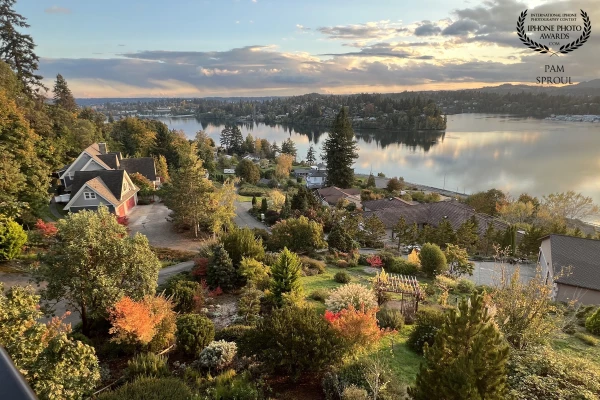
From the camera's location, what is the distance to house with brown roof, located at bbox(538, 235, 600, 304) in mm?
18125

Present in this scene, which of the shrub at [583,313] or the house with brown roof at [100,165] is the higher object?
the house with brown roof at [100,165]

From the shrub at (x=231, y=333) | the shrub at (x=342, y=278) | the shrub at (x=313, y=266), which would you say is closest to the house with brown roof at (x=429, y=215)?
the shrub at (x=313, y=266)

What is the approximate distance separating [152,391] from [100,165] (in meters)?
31.3

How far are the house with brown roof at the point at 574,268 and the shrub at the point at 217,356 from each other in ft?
50.2

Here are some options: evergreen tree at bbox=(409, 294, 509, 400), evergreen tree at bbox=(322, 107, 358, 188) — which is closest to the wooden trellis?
evergreen tree at bbox=(409, 294, 509, 400)

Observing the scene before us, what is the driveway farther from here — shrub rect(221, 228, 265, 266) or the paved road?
shrub rect(221, 228, 265, 266)

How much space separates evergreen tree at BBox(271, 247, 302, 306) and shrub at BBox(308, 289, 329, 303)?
1468mm

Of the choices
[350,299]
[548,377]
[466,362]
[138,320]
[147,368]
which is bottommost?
[147,368]

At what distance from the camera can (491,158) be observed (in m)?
78.4

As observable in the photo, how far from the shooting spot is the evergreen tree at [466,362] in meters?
6.23

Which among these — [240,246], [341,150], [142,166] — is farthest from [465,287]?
[341,150]

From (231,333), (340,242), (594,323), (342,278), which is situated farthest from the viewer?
(340,242)

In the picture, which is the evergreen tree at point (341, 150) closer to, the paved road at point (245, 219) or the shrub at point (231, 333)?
the paved road at point (245, 219)

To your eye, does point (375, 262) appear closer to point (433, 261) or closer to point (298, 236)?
point (433, 261)
